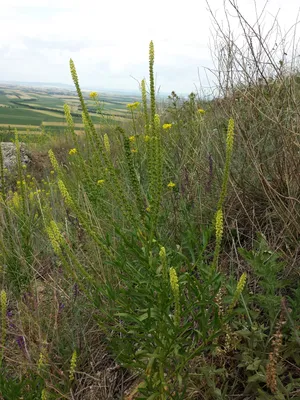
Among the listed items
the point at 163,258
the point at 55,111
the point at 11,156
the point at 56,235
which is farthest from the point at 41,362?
the point at 55,111

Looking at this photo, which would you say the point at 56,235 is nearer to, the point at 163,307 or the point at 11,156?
the point at 163,307

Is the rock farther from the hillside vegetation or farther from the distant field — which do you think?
the hillside vegetation

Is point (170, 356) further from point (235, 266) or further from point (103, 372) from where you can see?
point (235, 266)

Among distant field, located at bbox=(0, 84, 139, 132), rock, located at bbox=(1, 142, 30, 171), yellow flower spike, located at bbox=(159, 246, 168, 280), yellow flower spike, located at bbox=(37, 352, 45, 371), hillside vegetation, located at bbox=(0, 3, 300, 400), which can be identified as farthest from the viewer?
rock, located at bbox=(1, 142, 30, 171)

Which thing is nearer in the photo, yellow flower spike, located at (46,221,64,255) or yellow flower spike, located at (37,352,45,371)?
yellow flower spike, located at (46,221,64,255)

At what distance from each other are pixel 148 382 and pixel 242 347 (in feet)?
1.37

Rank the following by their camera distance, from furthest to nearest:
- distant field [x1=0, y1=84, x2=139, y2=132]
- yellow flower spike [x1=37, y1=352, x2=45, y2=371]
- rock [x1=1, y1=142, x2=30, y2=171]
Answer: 1. rock [x1=1, y1=142, x2=30, y2=171]
2. distant field [x1=0, y1=84, x2=139, y2=132]
3. yellow flower spike [x1=37, y1=352, x2=45, y2=371]

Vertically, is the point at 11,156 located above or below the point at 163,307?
below

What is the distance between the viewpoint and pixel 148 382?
1339mm

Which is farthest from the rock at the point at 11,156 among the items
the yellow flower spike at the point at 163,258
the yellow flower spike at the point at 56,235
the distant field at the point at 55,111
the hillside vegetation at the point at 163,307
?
the yellow flower spike at the point at 163,258

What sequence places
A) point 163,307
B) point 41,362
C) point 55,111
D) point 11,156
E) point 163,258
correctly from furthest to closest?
point 55,111, point 11,156, point 41,362, point 163,307, point 163,258

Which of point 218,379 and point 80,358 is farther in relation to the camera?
point 80,358

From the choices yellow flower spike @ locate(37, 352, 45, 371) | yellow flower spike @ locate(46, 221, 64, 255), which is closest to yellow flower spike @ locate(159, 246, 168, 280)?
yellow flower spike @ locate(46, 221, 64, 255)

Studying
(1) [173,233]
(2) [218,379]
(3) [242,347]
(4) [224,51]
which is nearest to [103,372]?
(2) [218,379]
